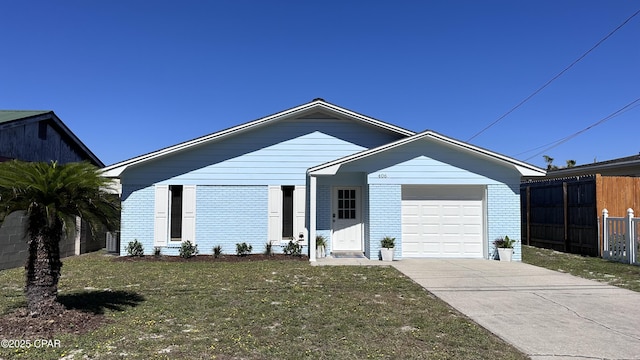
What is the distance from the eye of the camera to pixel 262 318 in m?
5.90

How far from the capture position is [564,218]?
14.4 m

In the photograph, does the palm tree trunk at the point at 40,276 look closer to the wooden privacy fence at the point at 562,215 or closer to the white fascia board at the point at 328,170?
the white fascia board at the point at 328,170

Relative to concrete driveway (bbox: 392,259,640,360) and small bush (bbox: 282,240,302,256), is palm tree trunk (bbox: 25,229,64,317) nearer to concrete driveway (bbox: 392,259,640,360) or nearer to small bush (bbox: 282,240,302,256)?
concrete driveway (bbox: 392,259,640,360)

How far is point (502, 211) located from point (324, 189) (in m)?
5.52

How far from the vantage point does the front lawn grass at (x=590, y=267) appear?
8945 mm

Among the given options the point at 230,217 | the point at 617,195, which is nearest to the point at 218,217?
the point at 230,217

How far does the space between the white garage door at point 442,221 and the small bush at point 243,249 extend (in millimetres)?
4876

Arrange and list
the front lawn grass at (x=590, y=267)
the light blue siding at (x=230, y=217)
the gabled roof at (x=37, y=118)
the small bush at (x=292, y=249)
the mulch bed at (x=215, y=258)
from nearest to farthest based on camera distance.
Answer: the front lawn grass at (x=590, y=267) < the mulch bed at (x=215, y=258) < the small bush at (x=292, y=249) < the light blue siding at (x=230, y=217) < the gabled roof at (x=37, y=118)

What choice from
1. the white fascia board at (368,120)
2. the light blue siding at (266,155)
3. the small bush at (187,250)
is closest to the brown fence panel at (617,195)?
the white fascia board at (368,120)

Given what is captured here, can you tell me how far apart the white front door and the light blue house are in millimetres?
33

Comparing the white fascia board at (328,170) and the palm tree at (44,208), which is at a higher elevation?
the white fascia board at (328,170)

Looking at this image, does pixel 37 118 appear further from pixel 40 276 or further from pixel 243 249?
pixel 40 276

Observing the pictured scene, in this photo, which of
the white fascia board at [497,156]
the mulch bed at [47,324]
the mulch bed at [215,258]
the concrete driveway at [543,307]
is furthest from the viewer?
the mulch bed at [215,258]

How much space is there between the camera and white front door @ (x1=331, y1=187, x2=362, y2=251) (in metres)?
13.5
